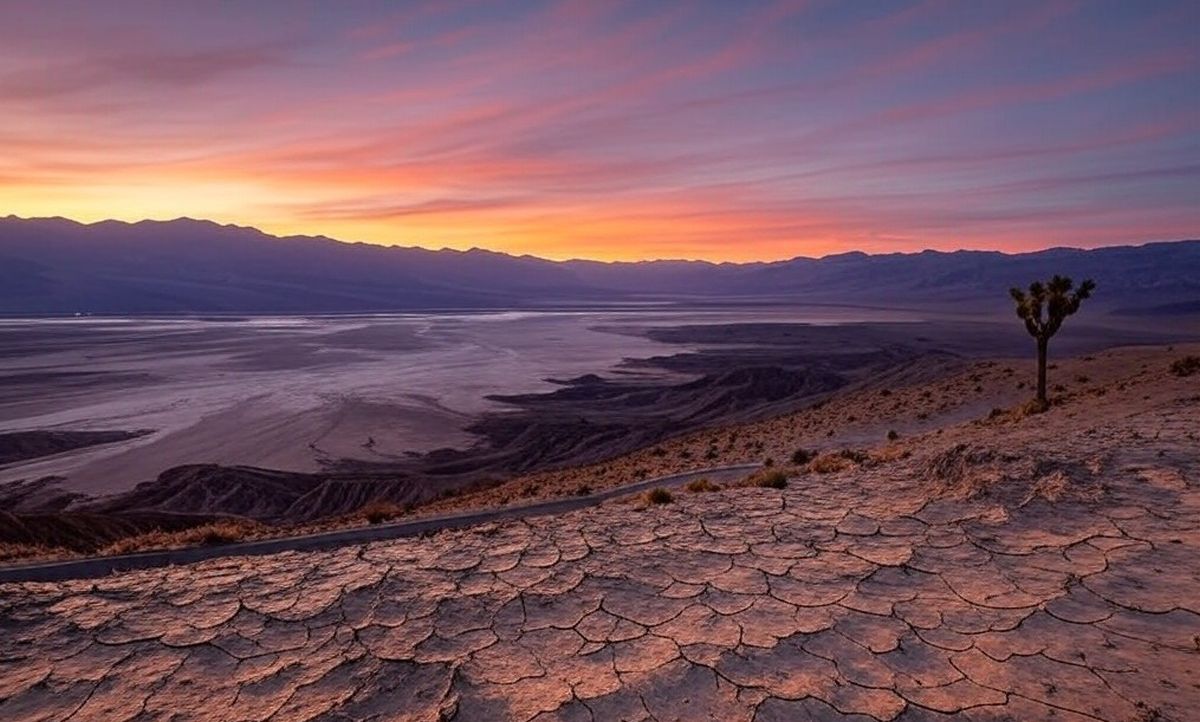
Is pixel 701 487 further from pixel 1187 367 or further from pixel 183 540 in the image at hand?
pixel 1187 367

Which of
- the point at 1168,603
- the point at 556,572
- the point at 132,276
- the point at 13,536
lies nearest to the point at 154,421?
the point at 13,536

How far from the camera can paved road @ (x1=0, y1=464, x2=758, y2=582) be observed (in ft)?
30.8

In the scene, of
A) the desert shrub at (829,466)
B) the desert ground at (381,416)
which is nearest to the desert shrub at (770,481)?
the desert shrub at (829,466)

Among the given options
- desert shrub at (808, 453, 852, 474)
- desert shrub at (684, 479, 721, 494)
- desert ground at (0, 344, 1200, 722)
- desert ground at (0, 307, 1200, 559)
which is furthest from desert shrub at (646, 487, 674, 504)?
desert ground at (0, 307, 1200, 559)

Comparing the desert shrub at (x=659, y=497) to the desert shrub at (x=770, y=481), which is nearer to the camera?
the desert shrub at (x=659, y=497)

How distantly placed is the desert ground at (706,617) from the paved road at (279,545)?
8.65ft

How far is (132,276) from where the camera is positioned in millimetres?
186500

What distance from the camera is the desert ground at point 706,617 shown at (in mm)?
4809

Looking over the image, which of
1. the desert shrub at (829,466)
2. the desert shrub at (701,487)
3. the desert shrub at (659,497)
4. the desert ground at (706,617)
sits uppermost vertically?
the desert ground at (706,617)

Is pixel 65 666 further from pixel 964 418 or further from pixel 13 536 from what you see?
pixel 964 418

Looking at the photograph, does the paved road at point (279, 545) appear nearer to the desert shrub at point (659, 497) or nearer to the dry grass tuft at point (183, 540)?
the dry grass tuft at point (183, 540)

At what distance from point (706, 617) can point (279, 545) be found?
755 cm

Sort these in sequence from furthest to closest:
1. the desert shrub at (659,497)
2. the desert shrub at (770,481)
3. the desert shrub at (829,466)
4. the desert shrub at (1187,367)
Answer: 1. the desert shrub at (1187,367)
2. the desert shrub at (829,466)
3. the desert shrub at (770,481)
4. the desert shrub at (659,497)

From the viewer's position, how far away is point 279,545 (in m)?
10.6
